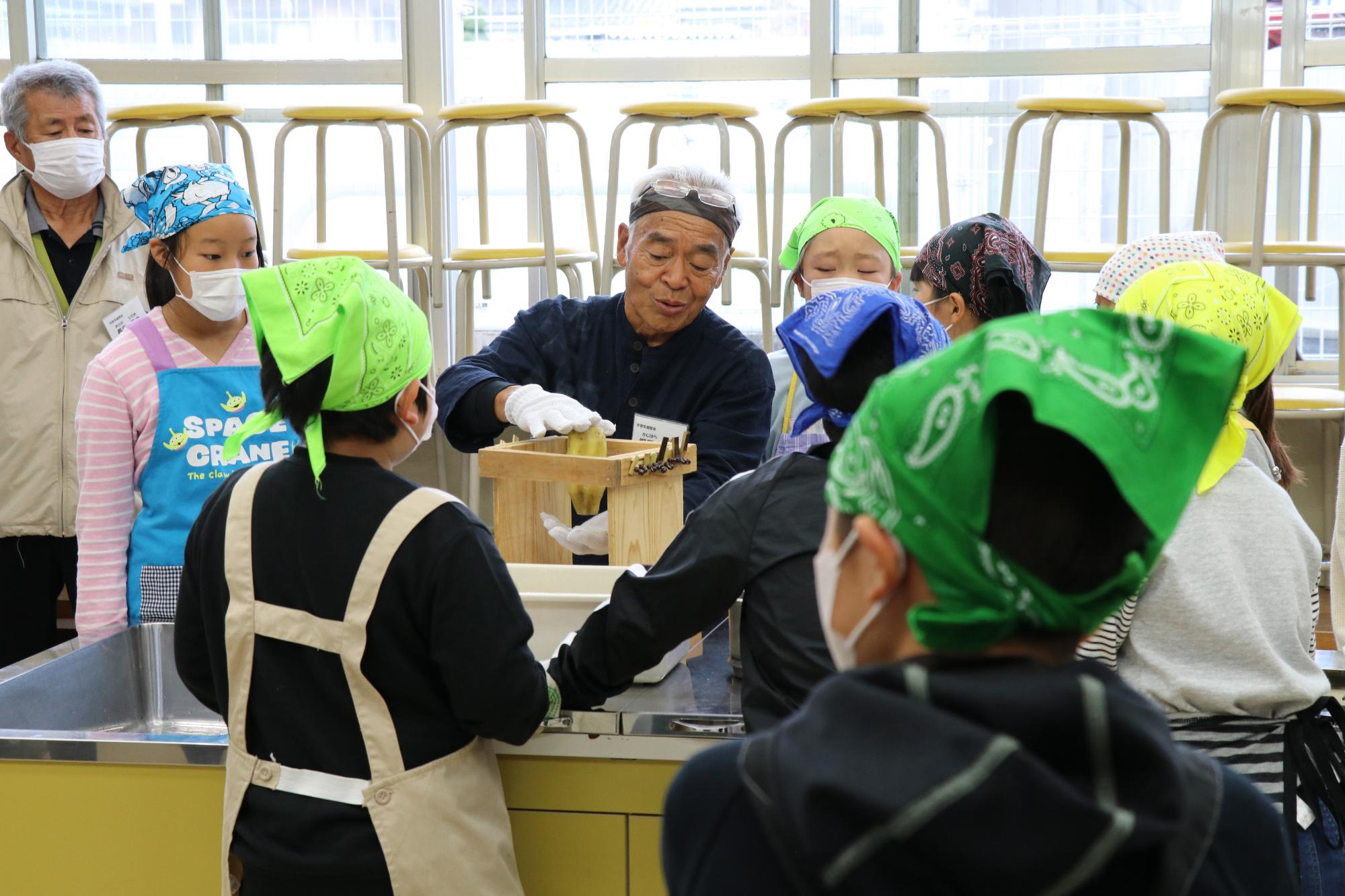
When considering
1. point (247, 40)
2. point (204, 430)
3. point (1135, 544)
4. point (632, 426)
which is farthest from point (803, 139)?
point (1135, 544)

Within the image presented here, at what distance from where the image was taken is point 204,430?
190 cm

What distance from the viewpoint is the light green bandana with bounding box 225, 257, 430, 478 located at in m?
1.25

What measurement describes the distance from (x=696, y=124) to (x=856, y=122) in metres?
0.49

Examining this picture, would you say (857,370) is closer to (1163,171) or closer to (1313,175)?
(1163,171)

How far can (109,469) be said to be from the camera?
1.84 metres

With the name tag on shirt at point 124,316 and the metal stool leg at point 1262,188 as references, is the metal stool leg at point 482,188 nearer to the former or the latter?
the name tag on shirt at point 124,316

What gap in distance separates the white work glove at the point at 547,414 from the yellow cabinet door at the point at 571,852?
538mm

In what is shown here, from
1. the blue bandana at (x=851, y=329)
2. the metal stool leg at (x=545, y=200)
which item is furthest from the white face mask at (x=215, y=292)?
the metal stool leg at (x=545, y=200)

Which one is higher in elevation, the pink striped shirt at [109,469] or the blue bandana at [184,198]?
the blue bandana at [184,198]

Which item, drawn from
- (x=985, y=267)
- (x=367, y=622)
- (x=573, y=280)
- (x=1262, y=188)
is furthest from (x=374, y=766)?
(x=1262, y=188)

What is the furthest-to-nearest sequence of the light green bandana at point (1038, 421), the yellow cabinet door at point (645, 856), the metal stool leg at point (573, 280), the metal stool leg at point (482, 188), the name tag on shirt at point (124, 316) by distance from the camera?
the metal stool leg at point (482, 188) → the metal stool leg at point (573, 280) → the name tag on shirt at point (124, 316) → the yellow cabinet door at point (645, 856) → the light green bandana at point (1038, 421)

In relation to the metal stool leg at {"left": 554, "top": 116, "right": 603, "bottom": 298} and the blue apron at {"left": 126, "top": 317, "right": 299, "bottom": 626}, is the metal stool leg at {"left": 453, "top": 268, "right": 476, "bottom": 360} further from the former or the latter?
the blue apron at {"left": 126, "top": 317, "right": 299, "bottom": 626}

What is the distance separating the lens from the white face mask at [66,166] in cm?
267

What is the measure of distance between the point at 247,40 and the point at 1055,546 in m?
4.91
